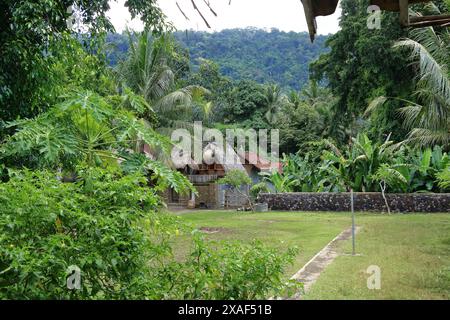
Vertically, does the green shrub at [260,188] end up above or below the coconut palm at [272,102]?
below

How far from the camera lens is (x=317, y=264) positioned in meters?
6.53

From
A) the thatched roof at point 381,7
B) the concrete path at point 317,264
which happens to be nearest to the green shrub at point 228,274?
the thatched roof at point 381,7

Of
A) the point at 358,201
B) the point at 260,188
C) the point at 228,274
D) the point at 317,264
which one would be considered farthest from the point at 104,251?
the point at 260,188

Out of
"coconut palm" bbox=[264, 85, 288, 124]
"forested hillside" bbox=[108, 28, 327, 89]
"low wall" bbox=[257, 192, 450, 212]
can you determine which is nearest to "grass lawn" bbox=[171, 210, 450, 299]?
"low wall" bbox=[257, 192, 450, 212]

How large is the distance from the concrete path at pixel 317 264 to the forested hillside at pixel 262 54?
38684 mm

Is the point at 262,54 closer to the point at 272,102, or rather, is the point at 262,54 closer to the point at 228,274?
the point at 272,102

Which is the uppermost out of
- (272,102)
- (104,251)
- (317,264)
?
(272,102)

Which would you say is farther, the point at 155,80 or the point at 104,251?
the point at 155,80

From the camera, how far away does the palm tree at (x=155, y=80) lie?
1758 cm

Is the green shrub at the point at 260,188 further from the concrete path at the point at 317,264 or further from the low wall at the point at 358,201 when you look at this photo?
the concrete path at the point at 317,264

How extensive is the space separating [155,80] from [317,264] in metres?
13.0

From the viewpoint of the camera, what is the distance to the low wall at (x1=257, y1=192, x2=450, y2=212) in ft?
49.0

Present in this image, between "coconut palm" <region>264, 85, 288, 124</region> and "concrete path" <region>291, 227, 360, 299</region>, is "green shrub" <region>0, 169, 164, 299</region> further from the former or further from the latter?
"coconut palm" <region>264, 85, 288, 124</region>
